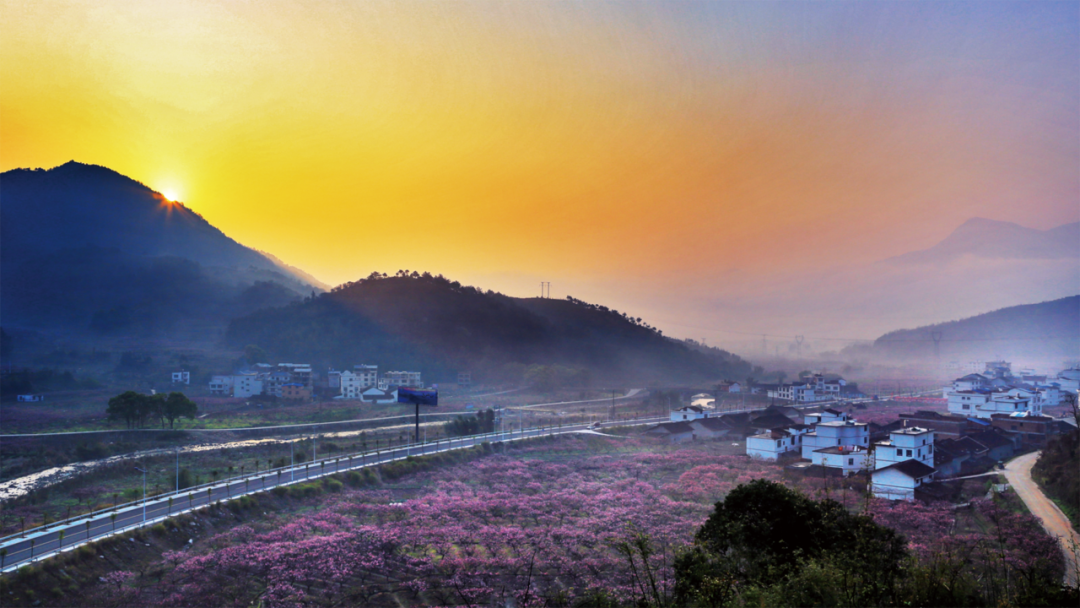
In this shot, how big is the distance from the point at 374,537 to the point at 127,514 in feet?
35.5

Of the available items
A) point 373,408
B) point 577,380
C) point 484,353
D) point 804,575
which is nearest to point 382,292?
point 484,353

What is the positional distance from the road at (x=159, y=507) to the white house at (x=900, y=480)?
93.5 feet

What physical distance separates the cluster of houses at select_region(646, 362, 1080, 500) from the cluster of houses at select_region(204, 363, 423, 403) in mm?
41141

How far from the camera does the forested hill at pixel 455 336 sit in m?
123

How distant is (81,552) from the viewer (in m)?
20.9

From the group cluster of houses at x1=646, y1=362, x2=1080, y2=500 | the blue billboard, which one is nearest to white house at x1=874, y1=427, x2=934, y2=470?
cluster of houses at x1=646, y1=362, x2=1080, y2=500

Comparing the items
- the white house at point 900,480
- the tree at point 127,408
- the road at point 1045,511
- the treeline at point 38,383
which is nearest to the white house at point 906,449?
the white house at point 900,480

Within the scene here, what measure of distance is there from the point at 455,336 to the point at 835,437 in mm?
100039

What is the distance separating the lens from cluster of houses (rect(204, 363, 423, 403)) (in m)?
80.9

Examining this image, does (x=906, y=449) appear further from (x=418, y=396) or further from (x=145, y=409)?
(x=145, y=409)

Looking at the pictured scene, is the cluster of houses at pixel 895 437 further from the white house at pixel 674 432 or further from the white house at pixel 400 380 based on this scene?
the white house at pixel 400 380

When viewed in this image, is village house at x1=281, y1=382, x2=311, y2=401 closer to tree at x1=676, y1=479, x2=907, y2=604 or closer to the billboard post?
the billboard post

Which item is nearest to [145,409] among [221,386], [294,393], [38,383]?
[294,393]

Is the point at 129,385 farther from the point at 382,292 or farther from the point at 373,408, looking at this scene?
the point at 382,292
